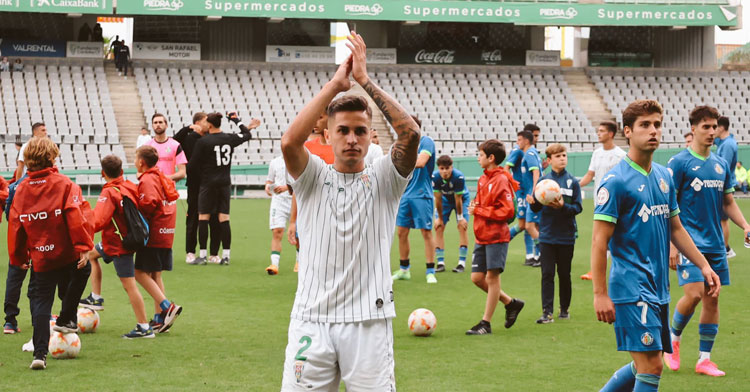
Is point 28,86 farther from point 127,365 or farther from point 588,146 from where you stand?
point 127,365

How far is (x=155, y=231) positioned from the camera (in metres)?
8.44

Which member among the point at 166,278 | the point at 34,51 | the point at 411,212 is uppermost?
the point at 34,51

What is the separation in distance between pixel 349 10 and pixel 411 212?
29.8m

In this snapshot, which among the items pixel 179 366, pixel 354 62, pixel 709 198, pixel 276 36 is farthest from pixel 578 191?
pixel 276 36


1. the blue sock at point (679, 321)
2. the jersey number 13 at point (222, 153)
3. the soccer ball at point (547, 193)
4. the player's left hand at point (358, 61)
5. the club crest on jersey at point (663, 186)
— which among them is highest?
the player's left hand at point (358, 61)

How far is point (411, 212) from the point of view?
463 inches

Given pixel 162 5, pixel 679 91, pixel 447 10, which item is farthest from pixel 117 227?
pixel 679 91

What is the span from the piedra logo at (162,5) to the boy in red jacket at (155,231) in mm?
31516

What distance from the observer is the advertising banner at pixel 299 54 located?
141 feet

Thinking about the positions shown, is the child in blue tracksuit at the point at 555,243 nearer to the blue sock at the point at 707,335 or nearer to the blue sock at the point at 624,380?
the blue sock at the point at 707,335

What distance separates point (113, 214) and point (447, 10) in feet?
115

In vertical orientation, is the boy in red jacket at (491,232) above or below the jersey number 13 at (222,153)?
below

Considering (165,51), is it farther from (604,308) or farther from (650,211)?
(604,308)

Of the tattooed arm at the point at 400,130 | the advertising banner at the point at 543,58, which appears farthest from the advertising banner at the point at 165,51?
the tattooed arm at the point at 400,130
